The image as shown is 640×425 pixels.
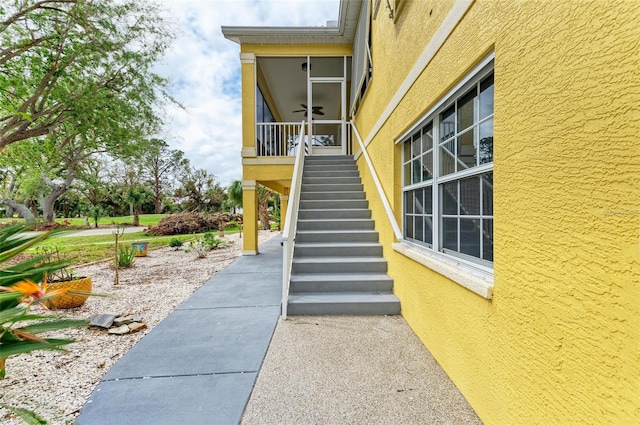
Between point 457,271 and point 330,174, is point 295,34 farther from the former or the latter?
point 457,271

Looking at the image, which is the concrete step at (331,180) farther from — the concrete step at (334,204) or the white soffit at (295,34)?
the white soffit at (295,34)

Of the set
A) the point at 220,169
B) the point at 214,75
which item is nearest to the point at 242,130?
the point at 214,75

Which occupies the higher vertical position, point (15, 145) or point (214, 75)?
point (214, 75)

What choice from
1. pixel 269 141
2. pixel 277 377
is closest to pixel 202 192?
pixel 269 141

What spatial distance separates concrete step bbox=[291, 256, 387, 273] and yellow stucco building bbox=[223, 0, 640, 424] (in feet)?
2.76

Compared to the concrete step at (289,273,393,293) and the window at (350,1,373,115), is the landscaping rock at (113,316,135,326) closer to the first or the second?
the concrete step at (289,273,393,293)

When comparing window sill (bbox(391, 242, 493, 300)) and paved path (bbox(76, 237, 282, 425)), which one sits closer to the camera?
window sill (bbox(391, 242, 493, 300))

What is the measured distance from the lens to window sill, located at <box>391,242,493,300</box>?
A: 187 centimetres

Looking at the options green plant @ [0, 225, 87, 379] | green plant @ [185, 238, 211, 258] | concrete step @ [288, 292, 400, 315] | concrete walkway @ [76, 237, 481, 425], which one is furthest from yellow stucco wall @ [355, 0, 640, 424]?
green plant @ [185, 238, 211, 258]

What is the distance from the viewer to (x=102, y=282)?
19.1 feet

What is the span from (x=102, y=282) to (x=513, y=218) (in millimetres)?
6967

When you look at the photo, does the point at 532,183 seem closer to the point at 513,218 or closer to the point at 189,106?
the point at 513,218

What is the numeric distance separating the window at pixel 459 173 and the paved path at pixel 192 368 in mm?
2029

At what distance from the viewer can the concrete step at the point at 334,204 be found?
18.8 feet
